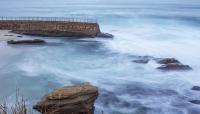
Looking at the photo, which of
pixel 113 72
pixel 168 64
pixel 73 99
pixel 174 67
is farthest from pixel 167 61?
pixel 73 99

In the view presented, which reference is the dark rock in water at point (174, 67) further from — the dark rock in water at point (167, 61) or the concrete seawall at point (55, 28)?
the concrete seawall at point (55, 28)

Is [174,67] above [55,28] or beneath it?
above

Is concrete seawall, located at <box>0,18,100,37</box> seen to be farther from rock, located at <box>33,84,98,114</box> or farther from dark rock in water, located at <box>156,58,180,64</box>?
rock, located at <box>33,84,98,114</box>

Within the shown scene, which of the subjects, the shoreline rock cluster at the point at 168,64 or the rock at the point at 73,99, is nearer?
the rock at the point at 73,99

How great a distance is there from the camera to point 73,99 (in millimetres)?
17062

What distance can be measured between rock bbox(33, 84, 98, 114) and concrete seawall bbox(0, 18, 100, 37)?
37716mm

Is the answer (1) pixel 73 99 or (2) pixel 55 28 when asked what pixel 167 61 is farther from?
(2) pixel 55 28

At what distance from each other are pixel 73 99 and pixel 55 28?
40.5m

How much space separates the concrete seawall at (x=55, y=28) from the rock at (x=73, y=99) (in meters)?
37.7

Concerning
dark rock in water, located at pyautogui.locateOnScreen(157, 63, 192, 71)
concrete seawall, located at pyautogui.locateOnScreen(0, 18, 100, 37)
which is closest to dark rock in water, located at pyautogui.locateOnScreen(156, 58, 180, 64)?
dark rock in water, located at pyautogui.locateOnScreen(157, 63, 192, 71)

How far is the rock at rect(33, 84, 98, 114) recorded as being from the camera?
16.6 metres

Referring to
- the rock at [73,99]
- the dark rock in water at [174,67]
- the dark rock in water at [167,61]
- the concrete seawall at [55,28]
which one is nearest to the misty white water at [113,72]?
the dark rock in water at [167,61]

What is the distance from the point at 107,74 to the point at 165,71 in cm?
481

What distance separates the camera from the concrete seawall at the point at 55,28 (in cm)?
5497
